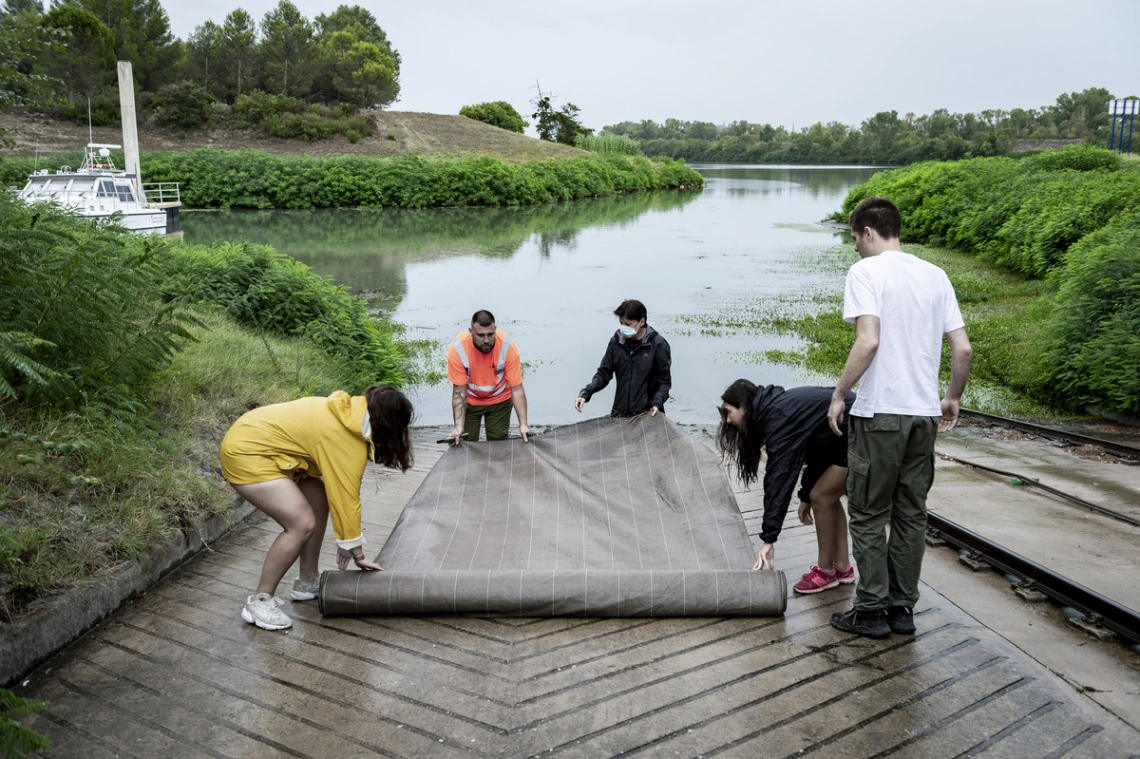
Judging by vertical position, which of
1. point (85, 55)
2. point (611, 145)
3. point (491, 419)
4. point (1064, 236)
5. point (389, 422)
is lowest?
point (491, 419)

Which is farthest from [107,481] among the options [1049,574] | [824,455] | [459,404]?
[1049,574]

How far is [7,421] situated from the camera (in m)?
4.98

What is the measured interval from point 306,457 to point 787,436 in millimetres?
2337

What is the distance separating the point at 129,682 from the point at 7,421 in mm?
2113

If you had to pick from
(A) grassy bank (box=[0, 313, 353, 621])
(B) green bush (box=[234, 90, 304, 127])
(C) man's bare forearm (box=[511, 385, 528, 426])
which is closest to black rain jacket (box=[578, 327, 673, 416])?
(C) man's bare forearm (box=[511, 385, 528, 426])

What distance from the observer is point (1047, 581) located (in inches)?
182

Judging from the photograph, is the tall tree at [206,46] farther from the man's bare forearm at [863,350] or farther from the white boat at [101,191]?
the man's bare forearm at [863,350]

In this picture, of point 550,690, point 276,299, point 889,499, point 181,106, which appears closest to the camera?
point 550,690

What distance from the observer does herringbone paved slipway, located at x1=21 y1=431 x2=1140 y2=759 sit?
3293 mm

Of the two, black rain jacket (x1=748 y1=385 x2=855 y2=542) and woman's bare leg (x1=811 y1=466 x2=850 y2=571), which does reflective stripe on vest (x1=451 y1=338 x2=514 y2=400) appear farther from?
woman's bare leg (x1=811 y1=466 x2=850 y2=571)

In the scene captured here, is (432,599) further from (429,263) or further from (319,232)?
(319,232)

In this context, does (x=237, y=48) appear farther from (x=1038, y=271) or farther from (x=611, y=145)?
(x=1038, y=271)

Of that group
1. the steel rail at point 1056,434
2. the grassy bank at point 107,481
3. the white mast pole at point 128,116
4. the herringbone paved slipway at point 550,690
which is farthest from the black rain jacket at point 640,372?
the white mast pole at point 128,116

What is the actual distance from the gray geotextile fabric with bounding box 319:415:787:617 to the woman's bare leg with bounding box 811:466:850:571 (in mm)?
386
